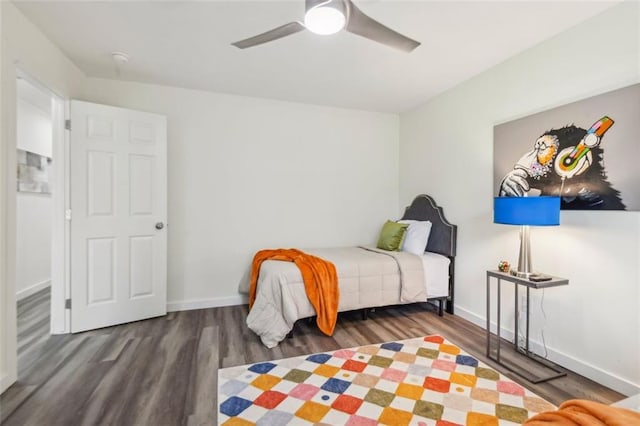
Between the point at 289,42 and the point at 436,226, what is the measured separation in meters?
2.54

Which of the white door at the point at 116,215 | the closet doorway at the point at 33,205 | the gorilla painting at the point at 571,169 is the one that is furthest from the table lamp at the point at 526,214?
the closet doorway at the point at 33,205

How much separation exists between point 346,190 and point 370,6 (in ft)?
8.33

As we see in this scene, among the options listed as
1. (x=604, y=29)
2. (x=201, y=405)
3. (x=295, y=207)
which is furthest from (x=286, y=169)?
(x=604, y=29)

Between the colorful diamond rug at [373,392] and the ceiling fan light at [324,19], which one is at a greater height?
the ceiling fan light at [324,19]

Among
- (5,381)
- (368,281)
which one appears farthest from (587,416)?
(5,381)

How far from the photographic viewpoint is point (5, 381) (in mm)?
2023

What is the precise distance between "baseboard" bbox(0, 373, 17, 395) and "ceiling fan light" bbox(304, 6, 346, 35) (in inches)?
113

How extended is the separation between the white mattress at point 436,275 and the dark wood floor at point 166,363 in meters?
0.29

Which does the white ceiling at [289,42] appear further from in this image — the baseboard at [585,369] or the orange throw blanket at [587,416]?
the baseboard at [585,369]

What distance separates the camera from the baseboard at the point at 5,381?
1.99 meters

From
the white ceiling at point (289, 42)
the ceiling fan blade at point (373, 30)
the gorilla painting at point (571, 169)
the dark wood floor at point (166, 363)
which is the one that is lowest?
the dark wood floor at point (166, 363)

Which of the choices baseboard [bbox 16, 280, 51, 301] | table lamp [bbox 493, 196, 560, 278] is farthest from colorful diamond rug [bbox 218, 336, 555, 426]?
baseboard [bbox 16, 280, 51, 301]

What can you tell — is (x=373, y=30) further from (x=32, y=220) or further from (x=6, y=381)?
(x=32, y=220)

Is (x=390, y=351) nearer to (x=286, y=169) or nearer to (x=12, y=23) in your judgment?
(x=286, y=169)
